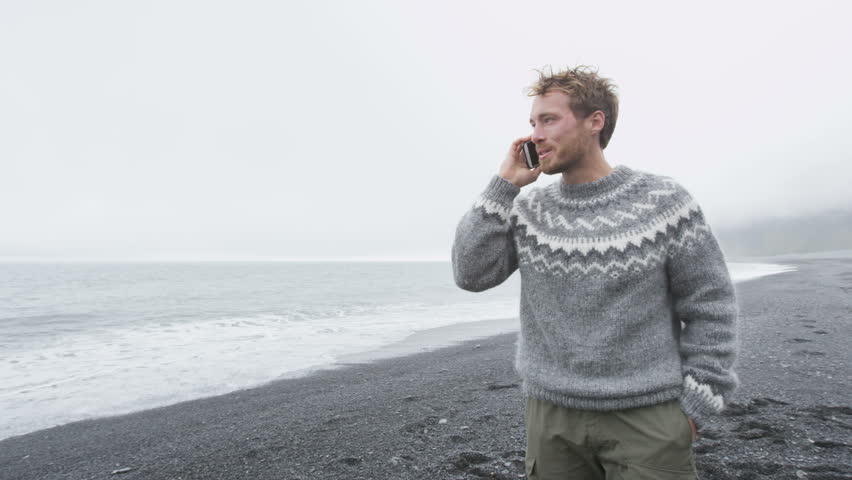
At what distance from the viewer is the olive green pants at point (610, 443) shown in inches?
71.9

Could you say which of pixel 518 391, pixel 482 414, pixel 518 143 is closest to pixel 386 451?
pixel 482 414

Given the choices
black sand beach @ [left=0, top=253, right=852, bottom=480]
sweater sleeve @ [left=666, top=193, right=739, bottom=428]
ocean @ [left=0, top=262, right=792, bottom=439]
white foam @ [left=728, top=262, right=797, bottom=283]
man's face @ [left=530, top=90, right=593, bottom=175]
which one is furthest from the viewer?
white foam @ [left=728, top=262, right=797, bottom=283]

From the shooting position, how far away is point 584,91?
6.96 feet

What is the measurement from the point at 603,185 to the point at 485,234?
0.57m

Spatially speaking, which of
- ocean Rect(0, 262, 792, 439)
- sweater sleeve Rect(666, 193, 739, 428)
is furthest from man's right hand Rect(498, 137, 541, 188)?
ocean Rect(0, 262, 792, 439)

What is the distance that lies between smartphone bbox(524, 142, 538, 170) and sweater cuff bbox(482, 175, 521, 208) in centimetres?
13

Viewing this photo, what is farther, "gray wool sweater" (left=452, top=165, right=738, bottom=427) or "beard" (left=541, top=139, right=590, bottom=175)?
"beard" (left=541, top=139, right=590, bottom=175)

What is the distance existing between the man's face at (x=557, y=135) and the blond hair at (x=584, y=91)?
0.03m

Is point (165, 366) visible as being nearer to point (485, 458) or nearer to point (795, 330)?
point (485, 458)

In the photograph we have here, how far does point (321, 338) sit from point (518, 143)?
14167 millimetres

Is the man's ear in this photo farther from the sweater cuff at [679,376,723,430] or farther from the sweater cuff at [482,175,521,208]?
the sweater cuff at [679,376,723,430]

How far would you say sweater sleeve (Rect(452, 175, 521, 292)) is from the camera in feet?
7.12

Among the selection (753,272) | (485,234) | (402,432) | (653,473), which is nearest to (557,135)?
(485,234)

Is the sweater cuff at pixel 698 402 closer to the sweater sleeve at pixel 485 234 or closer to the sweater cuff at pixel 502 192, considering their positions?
the sweater sleeve at pixel 485 234
